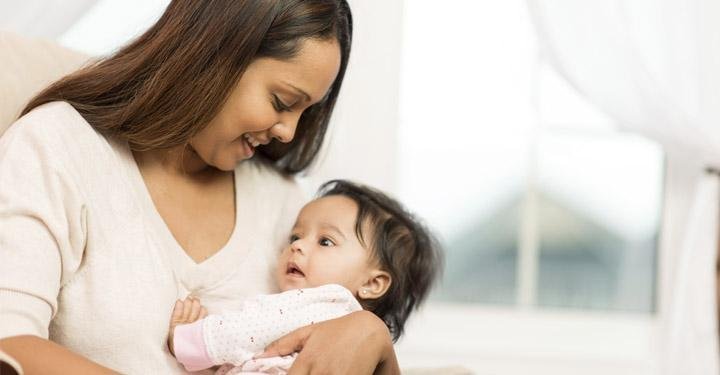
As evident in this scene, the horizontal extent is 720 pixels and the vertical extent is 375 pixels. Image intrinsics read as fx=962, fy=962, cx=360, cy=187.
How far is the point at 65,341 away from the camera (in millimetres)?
1504

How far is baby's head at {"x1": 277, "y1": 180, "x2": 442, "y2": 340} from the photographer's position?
71.9 inches

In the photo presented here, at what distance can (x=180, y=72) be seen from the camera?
1.63 m

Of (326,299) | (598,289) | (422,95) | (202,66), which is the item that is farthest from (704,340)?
(202,66)

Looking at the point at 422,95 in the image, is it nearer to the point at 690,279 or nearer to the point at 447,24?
the point at 447,24

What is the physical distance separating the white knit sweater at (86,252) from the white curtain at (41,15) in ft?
2.28

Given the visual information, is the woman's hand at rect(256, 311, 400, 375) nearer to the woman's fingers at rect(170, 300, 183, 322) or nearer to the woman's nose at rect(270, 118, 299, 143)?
the woman's fingers at rect(170, 300, 183, 322)

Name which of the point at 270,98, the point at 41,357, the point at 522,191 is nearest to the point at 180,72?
the point at 270,98

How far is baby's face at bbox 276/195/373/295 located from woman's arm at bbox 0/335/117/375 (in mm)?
550

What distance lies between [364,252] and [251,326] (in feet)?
1.16

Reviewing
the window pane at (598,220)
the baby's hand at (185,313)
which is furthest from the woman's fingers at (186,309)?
the window pane at (598,220)

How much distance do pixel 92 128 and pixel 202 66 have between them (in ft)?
0.69

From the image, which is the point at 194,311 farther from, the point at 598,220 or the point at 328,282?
the point at 598,220

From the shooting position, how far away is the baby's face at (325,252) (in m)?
1.81

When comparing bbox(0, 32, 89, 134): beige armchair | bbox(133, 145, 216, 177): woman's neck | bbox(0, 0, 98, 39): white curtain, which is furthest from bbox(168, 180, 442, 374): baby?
bbox(0, 0, 98, 39): white curtain
